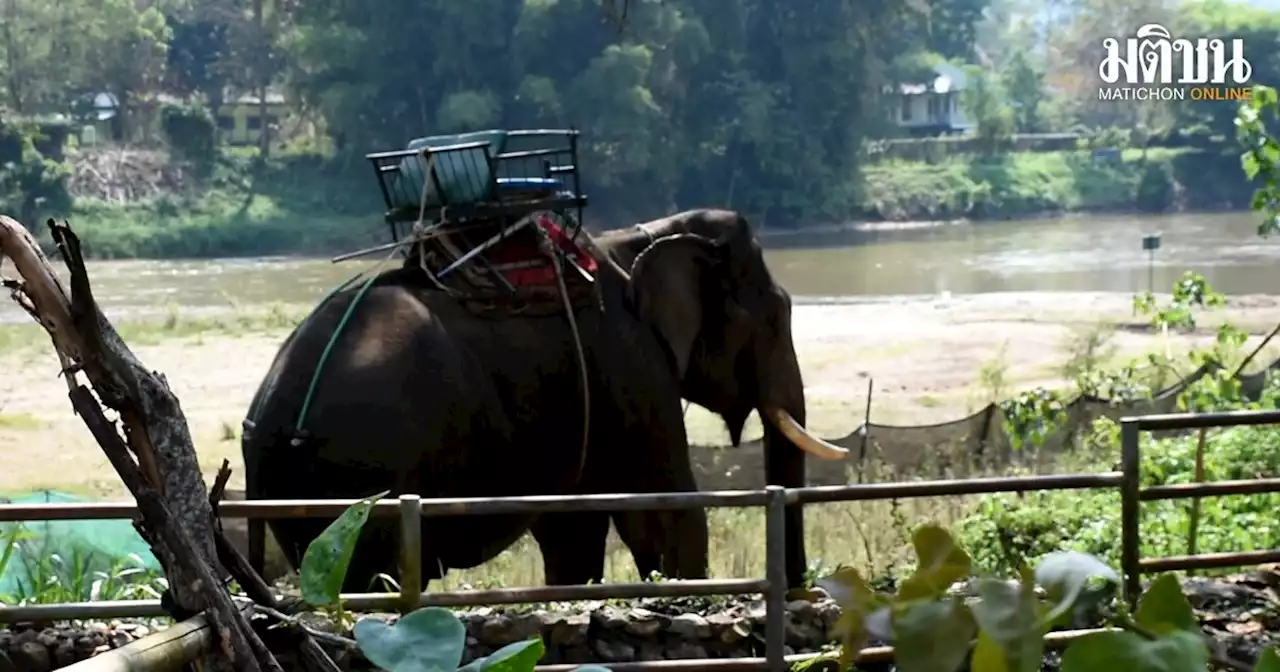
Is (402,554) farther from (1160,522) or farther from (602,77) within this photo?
(602,77)

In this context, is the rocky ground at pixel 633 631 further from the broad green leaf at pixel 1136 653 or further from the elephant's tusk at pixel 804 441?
the broad green leaf at pixel 1136 653

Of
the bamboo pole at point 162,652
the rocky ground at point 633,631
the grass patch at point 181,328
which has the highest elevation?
the bamboo pole at point 162,652

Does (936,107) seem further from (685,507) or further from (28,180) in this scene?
(685,507)

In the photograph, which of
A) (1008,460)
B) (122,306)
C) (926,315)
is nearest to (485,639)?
(1008,460)

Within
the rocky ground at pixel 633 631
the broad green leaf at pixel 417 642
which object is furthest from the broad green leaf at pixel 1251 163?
the broad green leaf at pixel 417 642

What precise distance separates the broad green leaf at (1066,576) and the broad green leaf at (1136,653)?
0.03m

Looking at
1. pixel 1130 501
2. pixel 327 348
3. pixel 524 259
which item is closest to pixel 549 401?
pixel 524 259

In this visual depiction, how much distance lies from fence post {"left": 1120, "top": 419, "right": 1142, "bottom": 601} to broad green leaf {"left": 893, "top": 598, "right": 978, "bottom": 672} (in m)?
4.00

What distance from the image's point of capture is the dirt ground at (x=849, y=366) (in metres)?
13.8

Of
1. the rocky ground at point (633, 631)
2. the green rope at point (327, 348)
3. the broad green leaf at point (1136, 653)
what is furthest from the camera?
the green rope at point (327, 348)

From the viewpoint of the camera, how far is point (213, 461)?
1252 centimetres

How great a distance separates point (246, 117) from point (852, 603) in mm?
45901

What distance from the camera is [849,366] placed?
1850cm

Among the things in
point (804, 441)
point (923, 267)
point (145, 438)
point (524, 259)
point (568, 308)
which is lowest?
point (923, 267)
